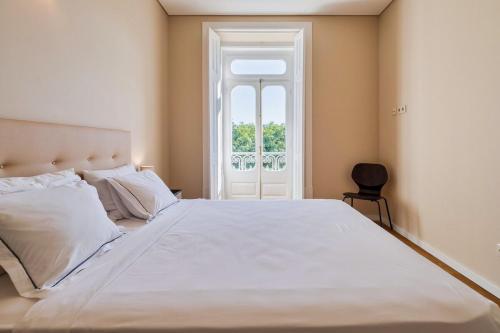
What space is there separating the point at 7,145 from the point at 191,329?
1.17 meters

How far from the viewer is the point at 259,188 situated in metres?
4.57

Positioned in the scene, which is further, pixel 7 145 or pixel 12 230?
pixel 7 145

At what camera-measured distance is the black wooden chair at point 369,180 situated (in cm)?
341

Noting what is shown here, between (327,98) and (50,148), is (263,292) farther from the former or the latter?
(327,98)

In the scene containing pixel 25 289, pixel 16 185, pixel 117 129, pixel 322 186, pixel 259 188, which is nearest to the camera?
pixel 25 289

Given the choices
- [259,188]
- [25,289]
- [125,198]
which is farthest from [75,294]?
[259,188]

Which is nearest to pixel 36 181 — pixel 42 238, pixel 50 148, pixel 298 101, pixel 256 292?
pixel 50 148

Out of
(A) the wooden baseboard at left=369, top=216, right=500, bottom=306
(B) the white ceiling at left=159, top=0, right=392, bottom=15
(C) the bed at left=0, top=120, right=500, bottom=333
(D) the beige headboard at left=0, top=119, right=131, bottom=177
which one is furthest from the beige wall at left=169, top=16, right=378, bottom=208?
(C) the bed at left=0, top=120, right=500, bottom=333

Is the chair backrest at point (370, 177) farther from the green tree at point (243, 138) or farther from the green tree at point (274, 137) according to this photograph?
the green tree at point (243, 138)

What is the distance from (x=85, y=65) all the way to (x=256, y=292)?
1867 mm

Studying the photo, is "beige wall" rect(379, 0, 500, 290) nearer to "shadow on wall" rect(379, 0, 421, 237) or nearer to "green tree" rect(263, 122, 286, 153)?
"shadow on wall" rect(379, 0, 421, 237)

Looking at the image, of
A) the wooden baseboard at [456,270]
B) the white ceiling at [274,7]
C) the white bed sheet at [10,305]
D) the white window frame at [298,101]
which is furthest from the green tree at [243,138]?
the white bed sheet at [10,305]

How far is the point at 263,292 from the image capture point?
2.85ft

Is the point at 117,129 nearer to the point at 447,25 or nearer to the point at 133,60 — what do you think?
the point at 133,60
